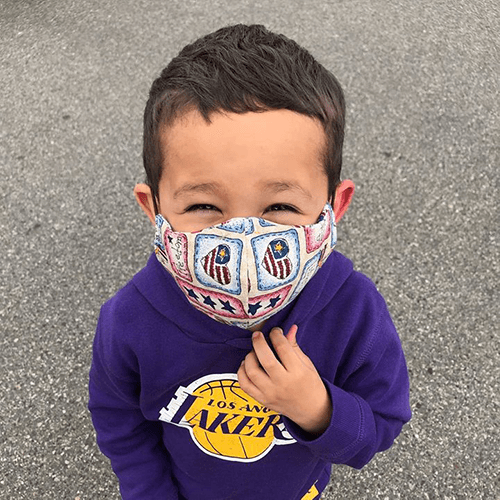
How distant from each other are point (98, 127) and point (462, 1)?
7.50 ft

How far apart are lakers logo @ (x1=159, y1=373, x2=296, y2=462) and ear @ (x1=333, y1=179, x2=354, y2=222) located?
359 mm

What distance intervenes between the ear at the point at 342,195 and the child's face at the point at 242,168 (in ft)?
0.36

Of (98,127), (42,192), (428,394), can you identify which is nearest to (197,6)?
(98,127)

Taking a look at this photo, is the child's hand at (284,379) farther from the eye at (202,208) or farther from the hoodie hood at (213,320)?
the eye at (202,208)

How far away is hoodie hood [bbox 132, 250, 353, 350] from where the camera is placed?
100 cm

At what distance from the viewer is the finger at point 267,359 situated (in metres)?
0.94

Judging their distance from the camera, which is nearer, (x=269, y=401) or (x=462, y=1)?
(x=269, y=401)

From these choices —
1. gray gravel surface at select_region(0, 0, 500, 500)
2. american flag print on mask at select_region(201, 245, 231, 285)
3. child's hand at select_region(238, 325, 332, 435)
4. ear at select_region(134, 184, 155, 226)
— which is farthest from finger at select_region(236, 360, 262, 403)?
gray gravel surface at select_region(0, 0, 500, 500)

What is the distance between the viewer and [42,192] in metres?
2.46

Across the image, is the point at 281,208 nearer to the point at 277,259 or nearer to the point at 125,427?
the point at 277,259

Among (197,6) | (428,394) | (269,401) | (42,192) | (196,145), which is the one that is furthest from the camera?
(197,6)

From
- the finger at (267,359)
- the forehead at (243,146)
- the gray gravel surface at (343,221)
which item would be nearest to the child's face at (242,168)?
the forehead at (243,146)

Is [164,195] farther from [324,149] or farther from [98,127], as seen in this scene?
[98,127]

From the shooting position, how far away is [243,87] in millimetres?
875
